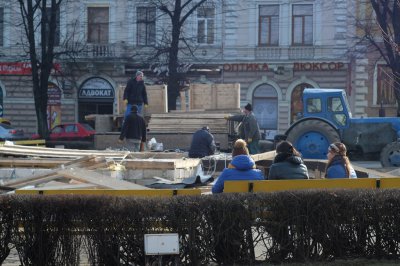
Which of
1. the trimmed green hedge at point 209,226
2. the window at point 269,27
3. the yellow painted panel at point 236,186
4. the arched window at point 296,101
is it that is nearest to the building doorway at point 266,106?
the arched window at point 296,101

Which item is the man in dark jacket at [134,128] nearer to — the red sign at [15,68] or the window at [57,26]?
the window at [57,26]

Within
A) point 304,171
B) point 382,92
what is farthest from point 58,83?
point 304,171

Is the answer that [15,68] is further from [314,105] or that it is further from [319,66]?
[314,105]

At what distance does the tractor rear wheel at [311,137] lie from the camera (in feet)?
79.0

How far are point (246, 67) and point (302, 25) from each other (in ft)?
13.0

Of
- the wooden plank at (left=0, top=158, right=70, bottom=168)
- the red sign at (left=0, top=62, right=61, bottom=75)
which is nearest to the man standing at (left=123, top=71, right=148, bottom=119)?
the wooden plank at (left=0, top=158, right=70, bottom=168)

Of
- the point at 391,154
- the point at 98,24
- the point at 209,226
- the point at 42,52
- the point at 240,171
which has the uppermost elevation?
the point at 98,24

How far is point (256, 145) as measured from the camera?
21656mm

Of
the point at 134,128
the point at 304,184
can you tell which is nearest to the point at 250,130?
the point at 134,128

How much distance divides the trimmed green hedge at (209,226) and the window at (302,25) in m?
37.8

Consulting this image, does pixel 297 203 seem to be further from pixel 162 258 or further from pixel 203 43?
pixel 203 43

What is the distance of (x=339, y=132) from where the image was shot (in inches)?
974

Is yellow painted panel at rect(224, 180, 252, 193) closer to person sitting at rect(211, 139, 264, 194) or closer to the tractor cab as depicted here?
person sitting at rect(211, 139, 264, 194)

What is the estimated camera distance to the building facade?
45594mm
